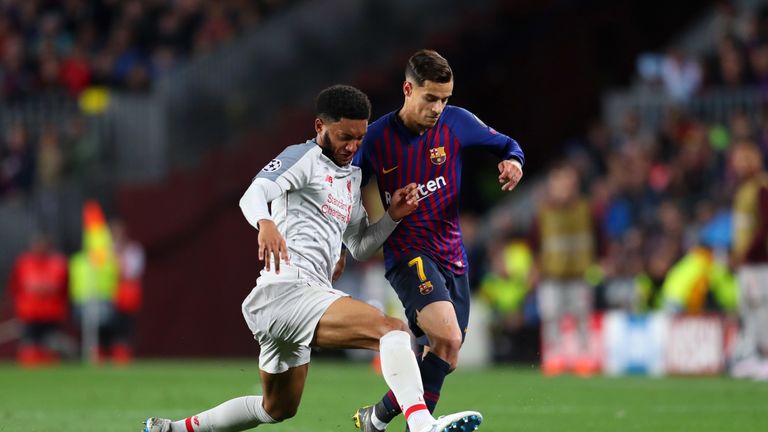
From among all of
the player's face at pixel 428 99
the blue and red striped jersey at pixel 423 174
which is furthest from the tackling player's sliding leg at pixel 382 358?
the player's face at pixel 428 99

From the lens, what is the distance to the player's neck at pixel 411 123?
8.35 meters

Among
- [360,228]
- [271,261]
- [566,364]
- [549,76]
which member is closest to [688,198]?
[566,364]

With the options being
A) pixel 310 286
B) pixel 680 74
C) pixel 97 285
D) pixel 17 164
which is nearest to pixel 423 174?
pixel 310 286

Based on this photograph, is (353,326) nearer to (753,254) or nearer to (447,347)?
(447,347)

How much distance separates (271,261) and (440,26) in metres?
18.6

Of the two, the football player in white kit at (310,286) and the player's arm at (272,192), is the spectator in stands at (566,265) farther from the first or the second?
the player's arm at (272,192)

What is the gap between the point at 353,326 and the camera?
23.7ft

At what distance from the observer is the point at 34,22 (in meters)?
26.7

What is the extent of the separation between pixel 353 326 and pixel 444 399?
5.42m

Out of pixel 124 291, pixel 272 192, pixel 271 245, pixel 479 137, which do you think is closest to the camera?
pixel 271 245

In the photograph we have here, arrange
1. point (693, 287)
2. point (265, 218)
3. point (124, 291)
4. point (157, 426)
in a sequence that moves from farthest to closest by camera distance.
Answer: point (124, 291), point (693, 287), point (157, 426), point (265, 218)

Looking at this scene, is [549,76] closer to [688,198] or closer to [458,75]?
[458,75]

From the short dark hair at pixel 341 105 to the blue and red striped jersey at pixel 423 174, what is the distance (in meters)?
0.81

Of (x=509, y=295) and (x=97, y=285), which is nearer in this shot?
(x=509, y=295)
